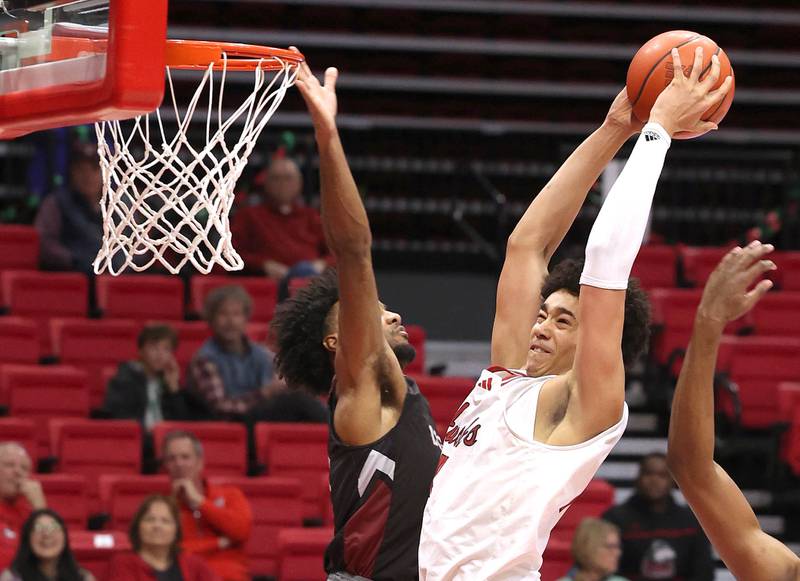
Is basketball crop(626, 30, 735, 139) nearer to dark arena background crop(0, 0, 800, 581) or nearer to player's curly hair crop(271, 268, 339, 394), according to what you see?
player's curly hair crop(271, 268, 339, 394)

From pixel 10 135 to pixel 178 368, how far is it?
378 centimetres

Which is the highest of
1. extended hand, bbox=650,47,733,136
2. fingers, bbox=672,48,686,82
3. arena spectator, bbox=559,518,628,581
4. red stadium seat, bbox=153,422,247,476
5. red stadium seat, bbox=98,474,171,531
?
fingers, bbox=672,48,686,82

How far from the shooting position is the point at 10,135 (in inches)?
134

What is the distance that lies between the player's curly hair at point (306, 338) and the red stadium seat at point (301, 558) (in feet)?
7.62

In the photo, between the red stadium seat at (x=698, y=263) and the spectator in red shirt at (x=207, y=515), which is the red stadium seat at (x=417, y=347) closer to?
the spectator in red shirt at (x=207, y=515)

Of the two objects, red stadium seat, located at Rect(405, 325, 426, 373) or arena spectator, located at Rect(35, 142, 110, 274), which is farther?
arena spectator, located at Rect(35, 142, 110, 274)

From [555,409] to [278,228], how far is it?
5.66m

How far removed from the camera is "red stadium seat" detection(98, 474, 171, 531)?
6.20 m

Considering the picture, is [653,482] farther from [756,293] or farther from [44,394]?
[756,293]

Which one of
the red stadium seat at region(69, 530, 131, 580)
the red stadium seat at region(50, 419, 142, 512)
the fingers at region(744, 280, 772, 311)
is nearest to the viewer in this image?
the fingers at region(744, 280, 772, 311)

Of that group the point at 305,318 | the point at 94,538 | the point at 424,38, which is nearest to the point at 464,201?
the point at 424,38

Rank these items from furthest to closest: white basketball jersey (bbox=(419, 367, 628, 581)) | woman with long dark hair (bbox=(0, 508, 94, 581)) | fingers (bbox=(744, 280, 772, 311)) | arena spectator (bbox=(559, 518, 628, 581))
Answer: arena spectator (bbox=(559, 518, 628, 581))
woman with long dark hair (bbox=(0, 508, 94, 581))
white basketball jersey (bbox=(419, 367, 628, 581))
fingers (bbox=(744, 280, 772, 311))

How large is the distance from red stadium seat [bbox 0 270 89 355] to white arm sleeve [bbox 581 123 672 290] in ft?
17.9

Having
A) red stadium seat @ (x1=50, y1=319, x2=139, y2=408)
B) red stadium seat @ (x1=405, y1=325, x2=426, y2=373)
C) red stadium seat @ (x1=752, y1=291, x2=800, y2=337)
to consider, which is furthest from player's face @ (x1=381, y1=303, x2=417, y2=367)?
red stadium seat @ (x1=752, y1=291, x2=800, y2=337)
